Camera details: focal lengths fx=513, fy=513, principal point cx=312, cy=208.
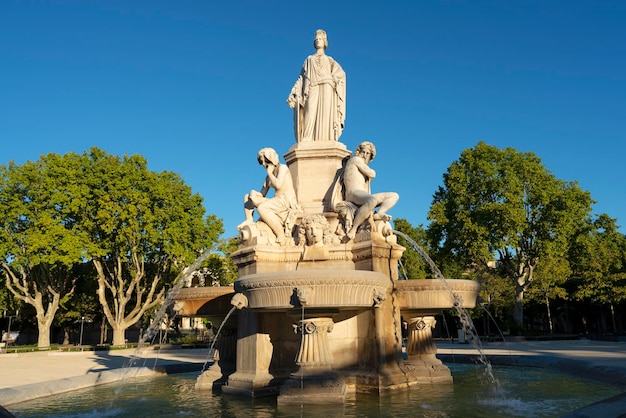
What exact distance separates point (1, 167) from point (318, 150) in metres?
26.8

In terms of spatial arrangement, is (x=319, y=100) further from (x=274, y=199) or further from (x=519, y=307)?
(x=519, y=307)

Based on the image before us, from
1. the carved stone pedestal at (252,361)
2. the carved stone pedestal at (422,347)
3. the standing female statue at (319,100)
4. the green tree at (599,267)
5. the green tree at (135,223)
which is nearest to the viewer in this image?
the carved stone pedestal at (252,361)

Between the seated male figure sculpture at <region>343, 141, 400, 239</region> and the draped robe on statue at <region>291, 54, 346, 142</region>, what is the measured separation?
1292mm

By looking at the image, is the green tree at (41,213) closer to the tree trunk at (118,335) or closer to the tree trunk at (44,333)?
the tree trunk at (44,333)

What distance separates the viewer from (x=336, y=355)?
360 inches

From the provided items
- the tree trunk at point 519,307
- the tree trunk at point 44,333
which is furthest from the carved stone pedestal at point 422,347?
the tree trunk at point 44,333

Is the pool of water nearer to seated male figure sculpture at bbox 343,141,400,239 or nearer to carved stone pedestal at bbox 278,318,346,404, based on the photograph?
carved stone pedestal at bbox 278,318,346,404

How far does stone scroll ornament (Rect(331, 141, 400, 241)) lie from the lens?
9828 millimetres

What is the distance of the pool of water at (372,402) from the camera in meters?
6.93

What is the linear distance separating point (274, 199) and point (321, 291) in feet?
11.0

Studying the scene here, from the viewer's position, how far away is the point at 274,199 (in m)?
10.4

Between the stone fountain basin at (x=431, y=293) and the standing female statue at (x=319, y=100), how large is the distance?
13.5 feet

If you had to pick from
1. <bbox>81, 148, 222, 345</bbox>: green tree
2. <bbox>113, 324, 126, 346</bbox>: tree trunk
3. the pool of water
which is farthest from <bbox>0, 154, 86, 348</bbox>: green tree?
the pool of water

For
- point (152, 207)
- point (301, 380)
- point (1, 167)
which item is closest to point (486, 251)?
point (152, 207)
